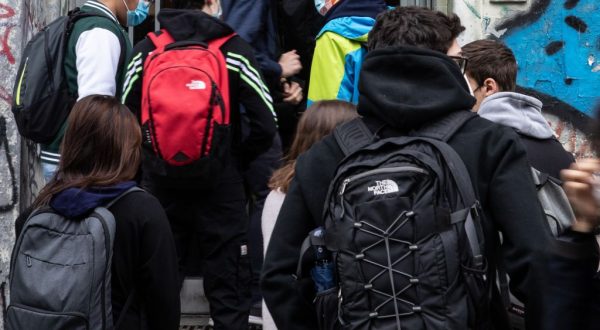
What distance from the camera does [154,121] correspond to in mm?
4723

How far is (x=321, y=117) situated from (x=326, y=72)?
141 cm

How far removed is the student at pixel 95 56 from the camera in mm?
5203

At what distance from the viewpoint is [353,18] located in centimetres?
571

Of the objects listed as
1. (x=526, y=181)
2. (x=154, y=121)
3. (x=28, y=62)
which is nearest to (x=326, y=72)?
(x=154, y=121)

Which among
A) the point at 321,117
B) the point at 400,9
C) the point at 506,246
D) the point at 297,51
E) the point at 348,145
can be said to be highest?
the point at 400,9

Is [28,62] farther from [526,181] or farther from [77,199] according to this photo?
[526,181]

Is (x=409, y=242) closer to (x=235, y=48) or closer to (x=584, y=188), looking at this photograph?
(x=584, y=188)

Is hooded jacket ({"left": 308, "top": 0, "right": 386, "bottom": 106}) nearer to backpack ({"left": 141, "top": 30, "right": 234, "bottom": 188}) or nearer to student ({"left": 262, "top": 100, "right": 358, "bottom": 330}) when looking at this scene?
backpack ({"left": 141, "top": 30, "right": 234, "bottom": 188})

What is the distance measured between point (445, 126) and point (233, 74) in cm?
239

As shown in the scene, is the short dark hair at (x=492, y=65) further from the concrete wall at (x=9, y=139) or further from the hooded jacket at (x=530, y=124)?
the concrete wall at (x=9, y=139)

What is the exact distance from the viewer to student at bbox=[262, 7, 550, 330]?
260 centimetres

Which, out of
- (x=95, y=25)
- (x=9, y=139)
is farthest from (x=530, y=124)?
(x=9, y=139)

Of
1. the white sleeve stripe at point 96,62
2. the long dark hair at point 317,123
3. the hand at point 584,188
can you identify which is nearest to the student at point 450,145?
the hand at point 584,188

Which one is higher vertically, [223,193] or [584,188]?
[584,188]
